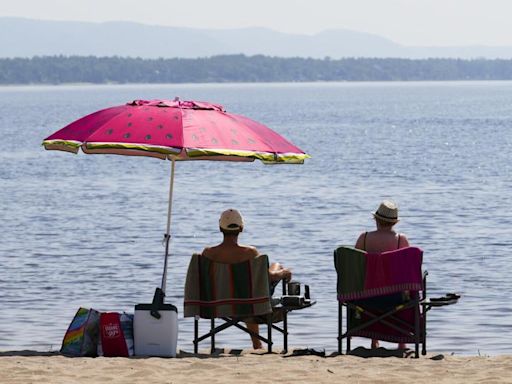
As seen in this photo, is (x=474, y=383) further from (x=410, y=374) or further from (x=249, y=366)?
(x=249, y=366)

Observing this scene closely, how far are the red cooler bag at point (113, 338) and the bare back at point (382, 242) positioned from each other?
1.80 metres

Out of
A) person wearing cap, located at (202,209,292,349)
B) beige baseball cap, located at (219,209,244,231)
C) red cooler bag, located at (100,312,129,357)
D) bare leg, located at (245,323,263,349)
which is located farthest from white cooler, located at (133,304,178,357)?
bare leg, located at (245,323,263,349)

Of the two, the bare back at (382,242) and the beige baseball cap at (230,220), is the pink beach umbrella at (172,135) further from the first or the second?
the bare back at (382,242)

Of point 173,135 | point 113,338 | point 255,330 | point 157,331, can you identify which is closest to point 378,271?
point 255,330

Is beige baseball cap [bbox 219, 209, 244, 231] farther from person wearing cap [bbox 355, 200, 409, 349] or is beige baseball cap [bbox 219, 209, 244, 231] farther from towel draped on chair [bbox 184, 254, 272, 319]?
person wearing cap [bbox 355, 200, 409, 349]

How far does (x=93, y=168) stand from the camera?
45938 mm

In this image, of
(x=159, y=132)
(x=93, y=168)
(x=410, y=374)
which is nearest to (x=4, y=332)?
(x=159, y=132)

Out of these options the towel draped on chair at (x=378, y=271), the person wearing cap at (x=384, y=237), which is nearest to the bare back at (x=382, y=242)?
the person wearing cap at (x=384, y=237)

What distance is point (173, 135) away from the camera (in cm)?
1003

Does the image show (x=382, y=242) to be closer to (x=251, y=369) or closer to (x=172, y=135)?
(x=251, y=369)

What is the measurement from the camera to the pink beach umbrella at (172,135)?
32.6ft

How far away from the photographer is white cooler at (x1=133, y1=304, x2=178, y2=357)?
10203 millimetres

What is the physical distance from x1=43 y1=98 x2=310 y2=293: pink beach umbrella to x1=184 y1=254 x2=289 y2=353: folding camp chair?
75cm

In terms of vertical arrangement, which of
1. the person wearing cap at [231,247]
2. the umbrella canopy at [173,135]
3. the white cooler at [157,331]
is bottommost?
the white cooler at [157,331]
